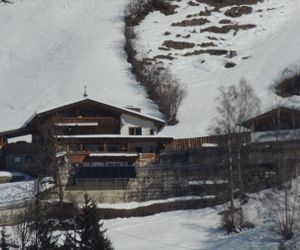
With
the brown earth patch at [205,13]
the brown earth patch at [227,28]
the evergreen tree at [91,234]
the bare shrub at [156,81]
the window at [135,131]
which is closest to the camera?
the evergreen tree at [91,234]

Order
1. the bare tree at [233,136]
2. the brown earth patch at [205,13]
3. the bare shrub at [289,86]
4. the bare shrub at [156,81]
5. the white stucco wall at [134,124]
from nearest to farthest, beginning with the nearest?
the bare tree at [233,136] → the white stucco wall at [134,124] → the bare shrub at [289,86] → the bare shrub at [156,81] → the brown earth patch at [205,13]

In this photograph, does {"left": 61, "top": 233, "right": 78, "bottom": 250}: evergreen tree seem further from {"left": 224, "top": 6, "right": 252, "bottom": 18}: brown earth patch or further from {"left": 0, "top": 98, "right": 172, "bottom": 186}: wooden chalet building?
{"left": 224, "top": 6, "right": 252, "bottom": 18}: brown earth patch

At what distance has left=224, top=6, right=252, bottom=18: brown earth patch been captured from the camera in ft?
307

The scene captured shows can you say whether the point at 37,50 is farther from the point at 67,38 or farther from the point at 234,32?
the point at 234,32

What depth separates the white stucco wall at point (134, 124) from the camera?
57656 mm

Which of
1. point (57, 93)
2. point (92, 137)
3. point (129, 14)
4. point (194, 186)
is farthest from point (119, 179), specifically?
point (129, 14)

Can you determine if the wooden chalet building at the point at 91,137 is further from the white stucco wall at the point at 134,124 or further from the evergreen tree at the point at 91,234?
the evergreen tree at the point at 91,234

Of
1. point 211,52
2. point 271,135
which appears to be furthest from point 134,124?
point 211,52

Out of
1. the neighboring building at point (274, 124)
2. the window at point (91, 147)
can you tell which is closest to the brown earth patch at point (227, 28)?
the neighboring building at point (274, 124)

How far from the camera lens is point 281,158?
41.8 m

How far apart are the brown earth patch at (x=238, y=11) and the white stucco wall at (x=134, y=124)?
37.7m

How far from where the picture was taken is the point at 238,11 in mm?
94438

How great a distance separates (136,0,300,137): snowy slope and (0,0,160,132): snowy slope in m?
4.04

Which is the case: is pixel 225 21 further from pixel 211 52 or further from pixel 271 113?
pixel 271 113
